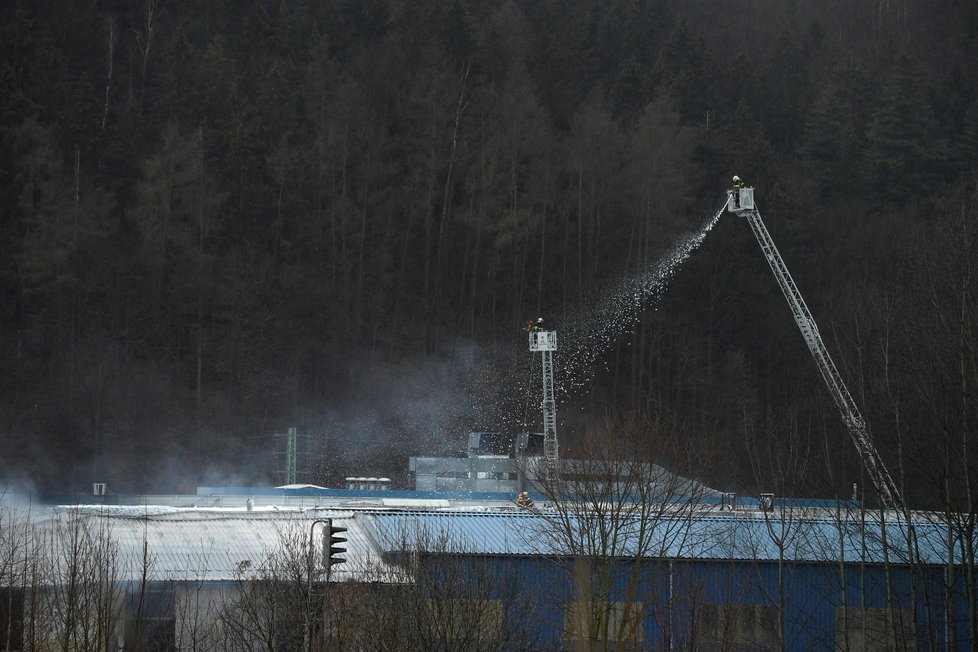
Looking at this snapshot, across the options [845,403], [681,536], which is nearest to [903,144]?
[845,403]

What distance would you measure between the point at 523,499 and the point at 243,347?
37.7m

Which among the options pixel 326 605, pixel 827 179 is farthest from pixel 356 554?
pixel 827 179

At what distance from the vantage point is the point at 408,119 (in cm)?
8988

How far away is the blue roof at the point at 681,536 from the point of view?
3644cm

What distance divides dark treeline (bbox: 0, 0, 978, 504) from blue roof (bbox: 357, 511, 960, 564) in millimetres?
22820

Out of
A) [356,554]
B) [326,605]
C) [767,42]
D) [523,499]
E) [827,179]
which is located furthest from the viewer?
[767,42]

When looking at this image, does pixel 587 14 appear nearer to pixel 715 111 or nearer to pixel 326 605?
pixel 715 111

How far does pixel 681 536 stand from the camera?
39094mm

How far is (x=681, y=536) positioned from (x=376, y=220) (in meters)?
51.5

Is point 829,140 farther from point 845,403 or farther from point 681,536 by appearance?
point 681,536

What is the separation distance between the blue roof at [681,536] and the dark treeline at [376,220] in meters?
22.8

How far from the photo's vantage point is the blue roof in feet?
120

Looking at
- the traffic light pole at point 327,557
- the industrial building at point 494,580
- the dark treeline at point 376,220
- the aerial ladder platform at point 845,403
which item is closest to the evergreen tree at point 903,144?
the dark treeline at point 376,220

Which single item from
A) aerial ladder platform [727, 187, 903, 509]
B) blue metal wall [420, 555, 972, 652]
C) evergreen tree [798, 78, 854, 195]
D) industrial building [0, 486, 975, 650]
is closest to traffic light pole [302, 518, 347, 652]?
industrial building [0, 486, 975, 650]
